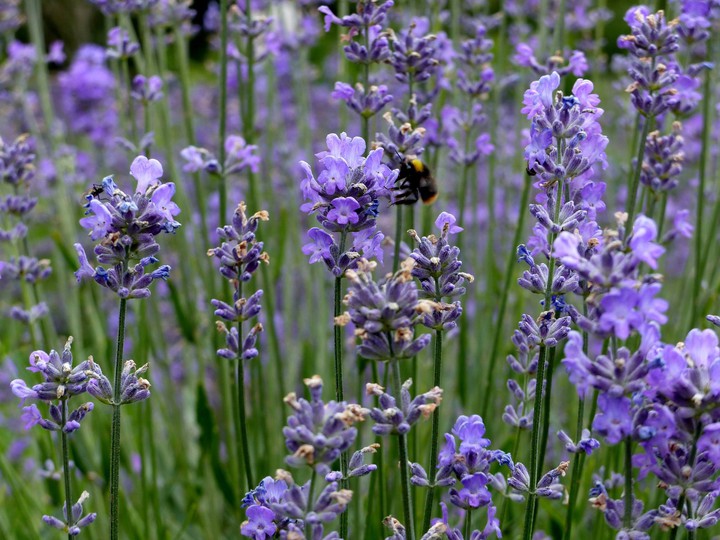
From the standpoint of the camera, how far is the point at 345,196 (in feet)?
4.99

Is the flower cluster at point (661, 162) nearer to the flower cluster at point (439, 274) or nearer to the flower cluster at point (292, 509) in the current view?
the flower cluster at point (439, 274)

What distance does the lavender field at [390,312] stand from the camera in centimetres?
128

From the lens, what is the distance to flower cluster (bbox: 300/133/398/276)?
4.93 ft

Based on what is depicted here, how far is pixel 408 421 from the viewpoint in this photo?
4.51ft

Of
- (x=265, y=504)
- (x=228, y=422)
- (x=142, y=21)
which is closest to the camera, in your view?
(x=265, y=504)

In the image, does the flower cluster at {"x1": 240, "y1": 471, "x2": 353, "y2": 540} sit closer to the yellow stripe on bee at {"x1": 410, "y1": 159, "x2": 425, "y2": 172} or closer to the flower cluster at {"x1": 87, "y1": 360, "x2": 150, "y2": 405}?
the flower cluster at {"x1": 87, "y1": 360, "x2": 150, "y2": 405}

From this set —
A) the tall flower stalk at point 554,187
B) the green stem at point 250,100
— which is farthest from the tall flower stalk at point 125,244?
the green stem at point 250,100

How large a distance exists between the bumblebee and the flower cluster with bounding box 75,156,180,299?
74 centimetres

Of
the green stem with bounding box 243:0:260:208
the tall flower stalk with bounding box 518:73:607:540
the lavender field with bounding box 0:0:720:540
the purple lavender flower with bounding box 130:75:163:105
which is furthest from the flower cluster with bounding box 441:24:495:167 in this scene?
the tall flower stalk with bounding box 518:73:607:540

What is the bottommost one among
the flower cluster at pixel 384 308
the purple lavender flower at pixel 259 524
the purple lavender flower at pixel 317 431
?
the purple lavender flower at pixel 259 524

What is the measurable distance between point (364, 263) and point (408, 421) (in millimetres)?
281

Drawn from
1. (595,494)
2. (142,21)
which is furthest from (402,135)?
(142,21)

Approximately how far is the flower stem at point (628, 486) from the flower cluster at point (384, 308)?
1.21 ft

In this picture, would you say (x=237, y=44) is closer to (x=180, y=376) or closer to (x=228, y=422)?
(x=228, y=422)
